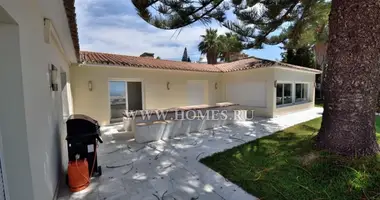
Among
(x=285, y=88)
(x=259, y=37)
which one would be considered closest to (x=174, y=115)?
(x=259, y=37)

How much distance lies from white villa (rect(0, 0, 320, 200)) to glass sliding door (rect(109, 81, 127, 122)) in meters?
0.06

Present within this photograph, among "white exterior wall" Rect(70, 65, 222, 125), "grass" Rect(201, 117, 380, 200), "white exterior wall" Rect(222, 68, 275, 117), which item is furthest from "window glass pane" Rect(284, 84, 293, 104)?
"grass" Rect(201, 117, 380, 200)

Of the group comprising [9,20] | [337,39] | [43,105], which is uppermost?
[337,39]

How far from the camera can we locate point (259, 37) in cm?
1041

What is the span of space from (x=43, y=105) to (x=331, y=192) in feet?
18.9

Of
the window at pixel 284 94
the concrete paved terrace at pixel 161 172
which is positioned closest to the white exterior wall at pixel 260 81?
the window at pixel 284 94

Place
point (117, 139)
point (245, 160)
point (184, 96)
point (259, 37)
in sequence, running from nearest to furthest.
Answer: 1. point (245, 160)
2. point (117, 139)
3. point (259, 37)
4. point (184, 96)

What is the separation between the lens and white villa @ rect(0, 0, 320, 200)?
240 centimetres

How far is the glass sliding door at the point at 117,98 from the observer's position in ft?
37.2

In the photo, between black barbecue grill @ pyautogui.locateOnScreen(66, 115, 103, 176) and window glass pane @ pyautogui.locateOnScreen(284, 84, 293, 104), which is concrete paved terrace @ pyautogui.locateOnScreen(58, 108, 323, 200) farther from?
window glass pane @ pyautogui.locateOnScreen(284, 84, 293, 104)

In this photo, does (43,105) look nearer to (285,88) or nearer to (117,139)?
(117,139)

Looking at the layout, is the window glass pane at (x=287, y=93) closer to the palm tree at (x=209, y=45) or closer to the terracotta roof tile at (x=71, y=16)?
the terracotta roof tile at (x=71, y=16)

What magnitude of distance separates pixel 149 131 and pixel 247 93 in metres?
8.93

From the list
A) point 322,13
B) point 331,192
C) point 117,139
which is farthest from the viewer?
point 322,13
